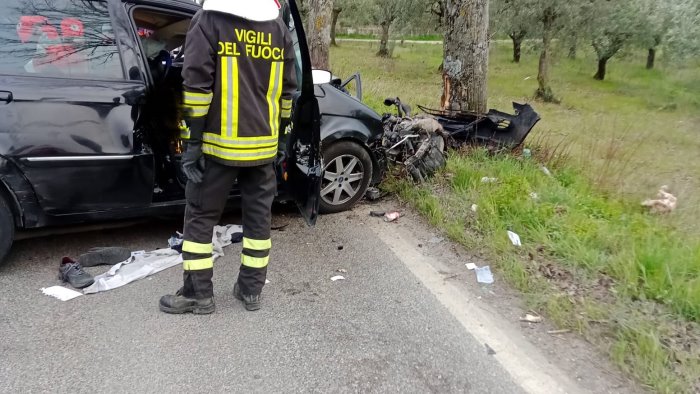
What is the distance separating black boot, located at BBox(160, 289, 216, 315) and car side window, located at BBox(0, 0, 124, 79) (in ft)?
5.04

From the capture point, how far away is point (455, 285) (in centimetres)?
362

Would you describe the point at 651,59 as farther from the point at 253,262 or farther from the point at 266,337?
the point at 266,337

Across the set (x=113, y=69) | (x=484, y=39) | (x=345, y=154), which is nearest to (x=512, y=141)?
(x=484, y=39)

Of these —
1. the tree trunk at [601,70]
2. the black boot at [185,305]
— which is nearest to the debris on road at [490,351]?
the black boot at [185,305]

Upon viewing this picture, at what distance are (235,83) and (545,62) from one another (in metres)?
21.8

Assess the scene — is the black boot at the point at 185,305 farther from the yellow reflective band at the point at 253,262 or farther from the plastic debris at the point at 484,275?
the plastic debris at the point at 484,275

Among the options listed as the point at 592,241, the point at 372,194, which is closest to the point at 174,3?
the point at 372,194

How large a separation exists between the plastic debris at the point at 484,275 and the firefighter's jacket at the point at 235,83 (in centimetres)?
171

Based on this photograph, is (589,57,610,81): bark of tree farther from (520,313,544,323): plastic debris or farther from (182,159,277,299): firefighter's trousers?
(182,159,277,299): firefighter's trousers

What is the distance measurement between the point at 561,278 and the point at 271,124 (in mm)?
2200

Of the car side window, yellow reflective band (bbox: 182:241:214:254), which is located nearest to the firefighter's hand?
yellow reflective band (bbox: 182:241:214:254)

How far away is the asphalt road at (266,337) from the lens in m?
2.54

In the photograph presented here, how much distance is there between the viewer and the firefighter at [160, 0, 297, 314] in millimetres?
2703

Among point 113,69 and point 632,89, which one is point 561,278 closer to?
point 113,69
